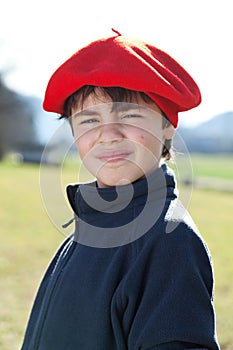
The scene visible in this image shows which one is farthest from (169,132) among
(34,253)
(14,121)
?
(14,121)

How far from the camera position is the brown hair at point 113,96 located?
5.09ft

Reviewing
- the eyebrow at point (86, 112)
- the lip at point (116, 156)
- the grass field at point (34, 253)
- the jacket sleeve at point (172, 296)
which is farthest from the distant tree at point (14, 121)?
the jacket sleeve at point (172, 296)

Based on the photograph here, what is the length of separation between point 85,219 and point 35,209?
996cm

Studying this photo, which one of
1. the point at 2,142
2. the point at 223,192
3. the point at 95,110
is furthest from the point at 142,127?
the point at 2,142

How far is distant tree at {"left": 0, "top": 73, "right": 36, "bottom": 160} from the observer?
4562cm

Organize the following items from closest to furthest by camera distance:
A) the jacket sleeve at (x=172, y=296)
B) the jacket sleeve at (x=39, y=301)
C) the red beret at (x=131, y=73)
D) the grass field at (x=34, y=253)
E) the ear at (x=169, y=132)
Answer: the jacket sleeve at (x=172, y=296)
the red beret at (x=131, y=73)
the ear at (x=169, y=132)
the jacket sleeve at (x=39, y=301)
the grass field at (x=34, y=253)

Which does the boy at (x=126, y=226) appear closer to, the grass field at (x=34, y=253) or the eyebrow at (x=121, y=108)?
the eyebrow at (x=121, y=108)

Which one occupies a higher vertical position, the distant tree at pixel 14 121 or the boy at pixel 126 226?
the distant tree at pixel 14 121

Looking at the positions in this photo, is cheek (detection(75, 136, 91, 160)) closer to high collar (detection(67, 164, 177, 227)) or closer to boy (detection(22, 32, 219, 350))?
boy (detection(22, 32, 219, 350))

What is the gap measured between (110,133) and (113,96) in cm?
11

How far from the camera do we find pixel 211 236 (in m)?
8.60

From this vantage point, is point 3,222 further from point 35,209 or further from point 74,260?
point 74,260

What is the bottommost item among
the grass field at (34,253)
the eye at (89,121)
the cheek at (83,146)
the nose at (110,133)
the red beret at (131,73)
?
the grass field at (34,253)

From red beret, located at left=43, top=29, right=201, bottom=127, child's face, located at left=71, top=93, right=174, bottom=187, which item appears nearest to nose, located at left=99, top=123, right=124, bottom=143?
child's face, located at left=71, top=93, right=174, bottom=187
